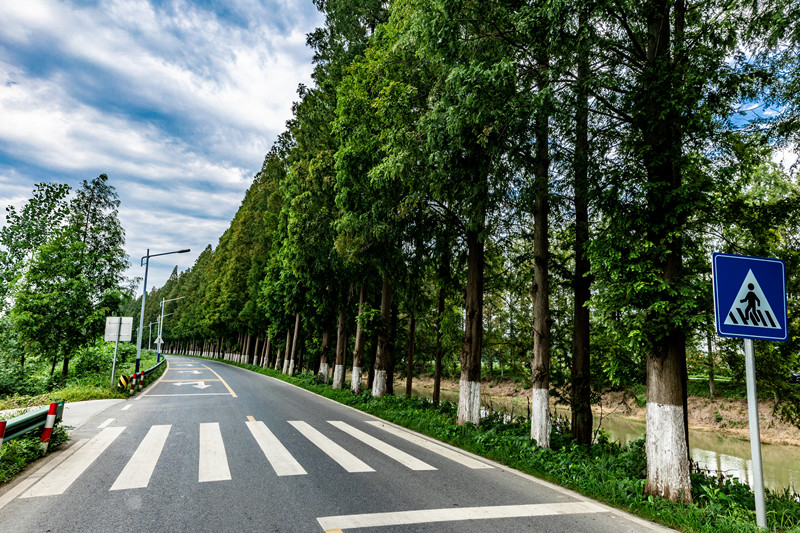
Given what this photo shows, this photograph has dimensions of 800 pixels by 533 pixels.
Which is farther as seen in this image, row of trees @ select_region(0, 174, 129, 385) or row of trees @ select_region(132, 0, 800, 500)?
row of trees @ select_region(0, 174, 129, 385)

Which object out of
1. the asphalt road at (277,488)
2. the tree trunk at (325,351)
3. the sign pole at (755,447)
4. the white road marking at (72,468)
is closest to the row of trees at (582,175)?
the sign pole at (755,447)

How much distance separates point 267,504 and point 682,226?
7.18m

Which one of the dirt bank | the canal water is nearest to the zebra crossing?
the canal water

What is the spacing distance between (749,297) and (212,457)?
8231 millimetres

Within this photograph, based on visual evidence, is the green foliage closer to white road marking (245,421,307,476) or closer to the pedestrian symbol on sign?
white road marking (245,421,307,476)

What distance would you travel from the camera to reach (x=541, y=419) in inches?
347

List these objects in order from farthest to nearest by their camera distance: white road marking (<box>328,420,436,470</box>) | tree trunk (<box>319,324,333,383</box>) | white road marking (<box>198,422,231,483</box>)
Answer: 1. tree trunk (<box>319,324,333,383</box>)
2. white road marking (<box>328,420,436,470</box>)
3. white road marking (<box>198,422,231,483</box>)

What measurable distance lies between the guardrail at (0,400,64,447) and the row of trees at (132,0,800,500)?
8.45 meters

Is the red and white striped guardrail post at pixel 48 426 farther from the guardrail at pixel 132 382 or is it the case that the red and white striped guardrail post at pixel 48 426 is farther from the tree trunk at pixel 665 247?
the guardrail at pixel 132 382

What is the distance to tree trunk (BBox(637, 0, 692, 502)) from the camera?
19.2 feet

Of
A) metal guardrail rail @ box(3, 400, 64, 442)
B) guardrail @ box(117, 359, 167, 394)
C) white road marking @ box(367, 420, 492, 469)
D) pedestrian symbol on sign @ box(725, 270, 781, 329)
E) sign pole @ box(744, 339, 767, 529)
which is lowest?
guardrail @ box(117, 359, 167, 394)

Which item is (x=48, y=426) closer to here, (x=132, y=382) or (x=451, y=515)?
(x=451, y=515)

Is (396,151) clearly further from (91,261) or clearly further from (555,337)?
(91,261)

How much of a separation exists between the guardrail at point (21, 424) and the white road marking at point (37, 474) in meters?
0.64
